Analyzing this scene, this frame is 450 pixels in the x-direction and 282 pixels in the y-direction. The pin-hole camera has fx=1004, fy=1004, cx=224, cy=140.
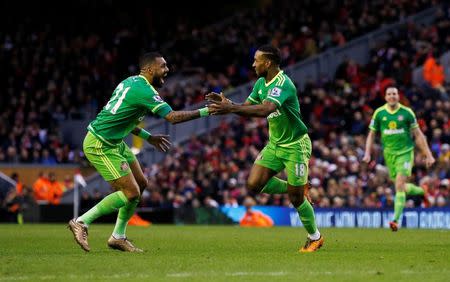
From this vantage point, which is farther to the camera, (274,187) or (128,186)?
(274,187)

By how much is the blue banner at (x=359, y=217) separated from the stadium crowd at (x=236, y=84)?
613 millimetres

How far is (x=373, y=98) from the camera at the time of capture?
2888 centimetres

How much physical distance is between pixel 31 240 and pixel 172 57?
23.8 metres

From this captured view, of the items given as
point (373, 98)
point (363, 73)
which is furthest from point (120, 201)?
point (363, 73)

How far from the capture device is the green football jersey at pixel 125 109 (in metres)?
12.4

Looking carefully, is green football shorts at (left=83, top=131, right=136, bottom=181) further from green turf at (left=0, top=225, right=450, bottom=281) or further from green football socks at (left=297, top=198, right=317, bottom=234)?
green football socks at (left=297, top=198, right=317, bottom=234)

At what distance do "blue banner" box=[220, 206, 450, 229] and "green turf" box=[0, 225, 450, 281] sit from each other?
7098mm

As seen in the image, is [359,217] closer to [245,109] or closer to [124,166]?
[124,166]

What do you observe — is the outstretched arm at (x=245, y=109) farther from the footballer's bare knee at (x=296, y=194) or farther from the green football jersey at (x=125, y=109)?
the footballer's bare knee at (x=296, y=194)

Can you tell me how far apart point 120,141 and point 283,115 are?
2.10 meters

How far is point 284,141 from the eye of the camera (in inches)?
510

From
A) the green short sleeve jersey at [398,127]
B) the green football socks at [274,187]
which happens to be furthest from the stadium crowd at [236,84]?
the green football socks at [274,187]

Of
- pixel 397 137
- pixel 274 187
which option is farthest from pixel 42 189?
pixel 274 187

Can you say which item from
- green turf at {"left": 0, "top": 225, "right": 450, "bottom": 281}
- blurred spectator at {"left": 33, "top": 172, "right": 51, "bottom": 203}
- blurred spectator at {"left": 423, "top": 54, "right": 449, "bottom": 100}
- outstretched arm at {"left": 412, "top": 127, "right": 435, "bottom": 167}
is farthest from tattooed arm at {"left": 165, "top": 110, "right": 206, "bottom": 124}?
blurred spectator at {"left": 33, "top": 172, "right": 51, "bottom": 203}
